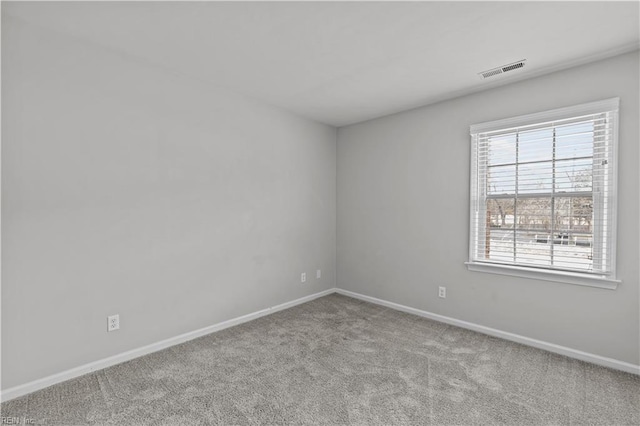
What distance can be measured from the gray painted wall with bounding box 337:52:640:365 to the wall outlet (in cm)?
281

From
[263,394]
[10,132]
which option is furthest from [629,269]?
[10,132]

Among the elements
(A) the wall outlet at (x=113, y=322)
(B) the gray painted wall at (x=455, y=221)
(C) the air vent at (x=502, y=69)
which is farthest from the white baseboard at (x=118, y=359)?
(C) the air vent at (x=502, y=69)

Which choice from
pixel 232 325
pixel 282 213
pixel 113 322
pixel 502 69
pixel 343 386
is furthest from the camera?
pixel 282 213

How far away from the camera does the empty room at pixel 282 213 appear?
198cm

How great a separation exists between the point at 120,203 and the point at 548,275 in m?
3.71

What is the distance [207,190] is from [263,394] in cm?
189

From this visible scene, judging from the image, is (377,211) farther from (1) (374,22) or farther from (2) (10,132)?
(2) (10,132)

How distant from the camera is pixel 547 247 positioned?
2.75 m

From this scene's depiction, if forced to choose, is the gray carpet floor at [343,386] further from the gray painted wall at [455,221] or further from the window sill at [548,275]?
the window sill at [548,275]

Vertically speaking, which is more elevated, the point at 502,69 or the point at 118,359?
the point at 502,69

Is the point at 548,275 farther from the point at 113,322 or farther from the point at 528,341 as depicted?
the point at 113,322

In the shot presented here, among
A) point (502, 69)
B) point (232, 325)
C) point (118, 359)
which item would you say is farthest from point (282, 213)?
point (502, 69)

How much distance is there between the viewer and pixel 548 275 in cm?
271

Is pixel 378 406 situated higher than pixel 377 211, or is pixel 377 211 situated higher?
pixel 377 211
